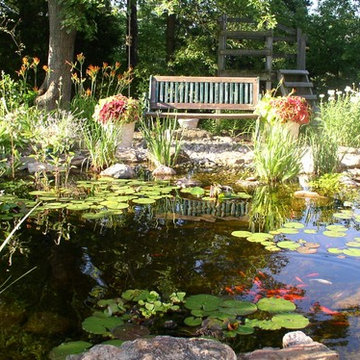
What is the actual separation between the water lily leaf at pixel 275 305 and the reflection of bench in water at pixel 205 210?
5.09 ft

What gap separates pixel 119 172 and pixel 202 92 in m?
3.37

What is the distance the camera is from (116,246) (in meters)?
3.47

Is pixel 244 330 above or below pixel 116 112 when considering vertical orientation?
below

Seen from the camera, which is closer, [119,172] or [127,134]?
[119,172]

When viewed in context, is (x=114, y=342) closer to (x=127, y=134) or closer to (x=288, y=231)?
(x=288, y=231)

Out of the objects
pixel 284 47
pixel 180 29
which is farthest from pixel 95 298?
pixel 284 47

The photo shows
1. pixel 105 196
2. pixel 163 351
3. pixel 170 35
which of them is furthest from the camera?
pixel 170 35

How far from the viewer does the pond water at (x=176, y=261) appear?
2.38 metres

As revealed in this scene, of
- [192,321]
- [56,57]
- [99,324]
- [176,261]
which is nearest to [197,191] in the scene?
[176,261]

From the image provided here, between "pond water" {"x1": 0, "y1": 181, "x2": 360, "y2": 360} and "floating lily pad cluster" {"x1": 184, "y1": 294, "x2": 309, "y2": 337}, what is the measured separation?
5cm

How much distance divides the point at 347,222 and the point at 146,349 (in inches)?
113

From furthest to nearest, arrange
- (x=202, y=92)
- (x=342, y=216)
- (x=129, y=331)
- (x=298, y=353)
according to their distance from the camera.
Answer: (x=202, y=92)
(x=342, y=216)
(x=129, y=331)
(x=298, y=353)

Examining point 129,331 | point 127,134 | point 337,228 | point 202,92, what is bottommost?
point 129,331

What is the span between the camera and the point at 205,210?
4.46 m
